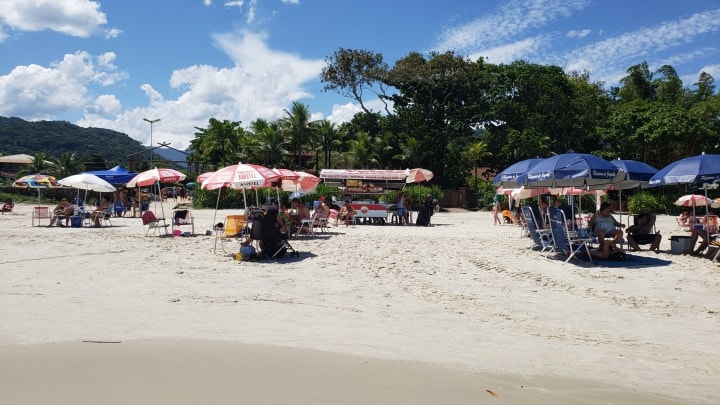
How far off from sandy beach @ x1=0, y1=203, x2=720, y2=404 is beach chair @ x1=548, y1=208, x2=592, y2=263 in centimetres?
62

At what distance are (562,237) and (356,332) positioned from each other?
6418 millimetres

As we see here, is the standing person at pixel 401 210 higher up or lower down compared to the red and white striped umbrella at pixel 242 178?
lower down

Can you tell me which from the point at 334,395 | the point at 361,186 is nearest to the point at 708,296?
the point at 334,395

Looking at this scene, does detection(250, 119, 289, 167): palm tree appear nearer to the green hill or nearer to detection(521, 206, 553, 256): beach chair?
detection(521, 206, 553, 256): beach chair

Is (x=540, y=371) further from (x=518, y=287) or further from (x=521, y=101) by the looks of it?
(x=521, y=101)

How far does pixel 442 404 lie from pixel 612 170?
8274 millimetres

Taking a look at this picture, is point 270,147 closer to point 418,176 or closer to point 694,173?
point 418,176

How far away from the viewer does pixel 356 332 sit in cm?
577

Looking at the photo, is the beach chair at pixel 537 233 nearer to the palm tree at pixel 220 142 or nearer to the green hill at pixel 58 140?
the palm tree at pixel 220 142

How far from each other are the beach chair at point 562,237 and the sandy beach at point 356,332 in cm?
62

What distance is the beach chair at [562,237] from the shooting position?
34.3ft

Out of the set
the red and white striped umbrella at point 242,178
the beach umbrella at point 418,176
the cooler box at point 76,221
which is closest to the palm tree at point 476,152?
the beach umbrella at point 418,176

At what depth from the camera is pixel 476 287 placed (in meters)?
8.20

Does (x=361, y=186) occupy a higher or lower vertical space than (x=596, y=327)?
higher
